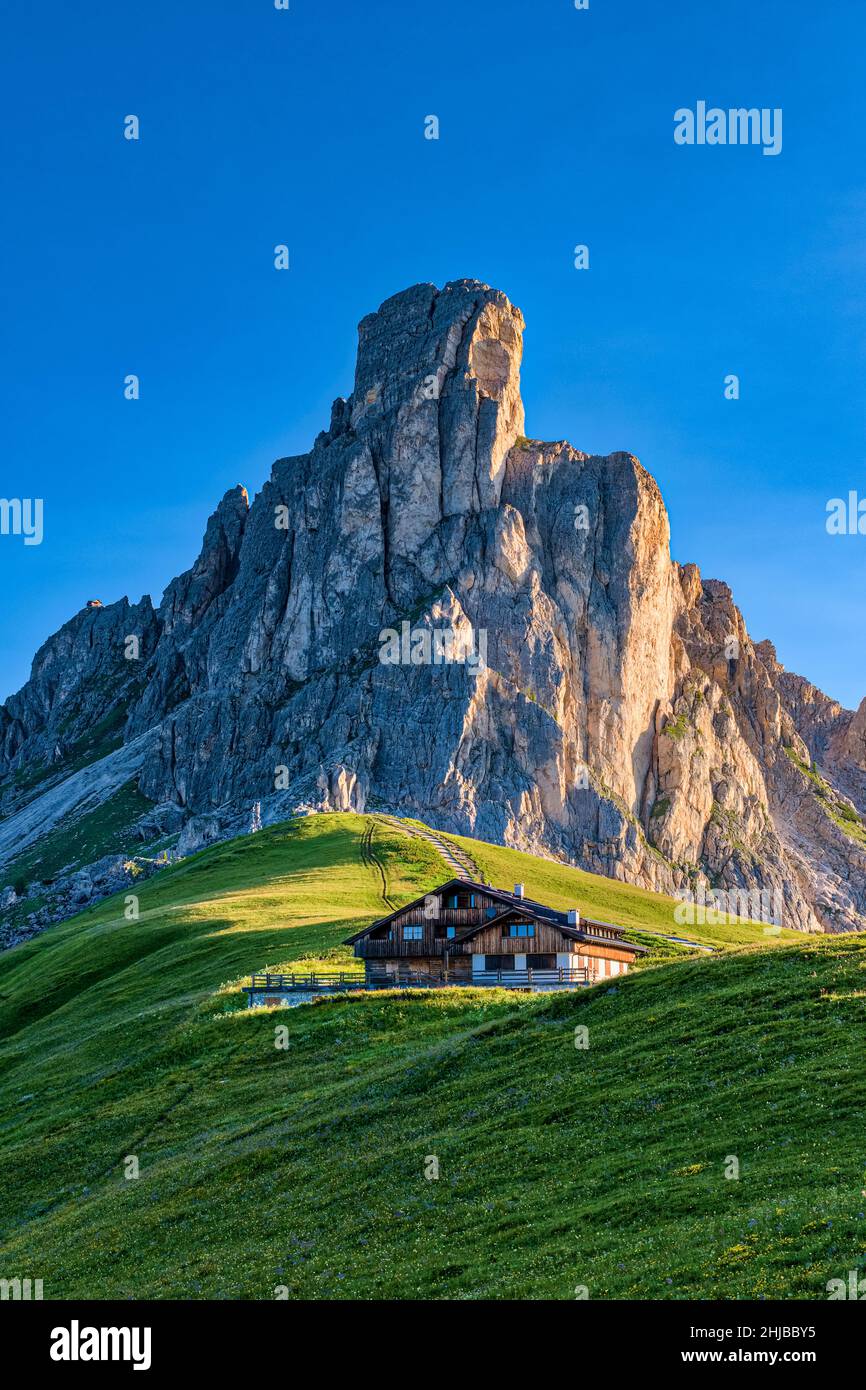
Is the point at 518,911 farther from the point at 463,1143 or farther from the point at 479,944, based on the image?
the point at 463,1143

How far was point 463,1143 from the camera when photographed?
36062mm

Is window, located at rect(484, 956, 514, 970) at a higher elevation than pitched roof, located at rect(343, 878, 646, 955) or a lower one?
lower

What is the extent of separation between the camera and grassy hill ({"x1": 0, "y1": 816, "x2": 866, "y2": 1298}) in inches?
989

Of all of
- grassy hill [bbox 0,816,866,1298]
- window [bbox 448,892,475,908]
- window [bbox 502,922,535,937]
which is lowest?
grassy hill [bbox 0,816,866,1298]

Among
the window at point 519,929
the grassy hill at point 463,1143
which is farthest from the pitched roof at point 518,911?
the grassy hill at point 463,1143

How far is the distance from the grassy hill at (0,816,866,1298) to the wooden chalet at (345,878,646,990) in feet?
33.2

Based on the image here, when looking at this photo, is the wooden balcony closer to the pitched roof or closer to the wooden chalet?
the wooden chalet

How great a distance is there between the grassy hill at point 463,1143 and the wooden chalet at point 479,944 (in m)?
10.1

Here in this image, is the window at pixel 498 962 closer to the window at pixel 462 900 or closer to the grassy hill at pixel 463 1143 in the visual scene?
the window at pixel 462 900

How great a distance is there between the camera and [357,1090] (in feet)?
148

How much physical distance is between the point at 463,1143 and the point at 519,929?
41.4 meters

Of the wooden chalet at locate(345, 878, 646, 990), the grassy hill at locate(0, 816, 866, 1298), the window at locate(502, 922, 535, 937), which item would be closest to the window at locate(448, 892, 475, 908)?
the wooden chalet at locate(345, 878, 646, 990)
